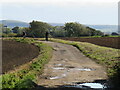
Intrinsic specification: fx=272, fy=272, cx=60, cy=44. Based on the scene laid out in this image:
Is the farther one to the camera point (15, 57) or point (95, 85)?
point (15, 57)

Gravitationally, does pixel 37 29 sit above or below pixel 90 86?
above

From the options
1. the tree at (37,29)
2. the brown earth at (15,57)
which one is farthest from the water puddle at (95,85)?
the tree at (37,29)

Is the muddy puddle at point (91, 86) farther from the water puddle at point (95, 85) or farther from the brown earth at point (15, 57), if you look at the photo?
the brown earth at point (15, 57)

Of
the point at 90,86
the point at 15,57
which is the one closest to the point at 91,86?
the point at 90,86

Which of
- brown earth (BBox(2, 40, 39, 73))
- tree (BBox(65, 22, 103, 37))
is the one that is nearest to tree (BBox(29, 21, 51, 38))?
tree (BBox(65, 22, 103, 37))

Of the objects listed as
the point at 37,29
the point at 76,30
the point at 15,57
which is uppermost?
the point at 37,29

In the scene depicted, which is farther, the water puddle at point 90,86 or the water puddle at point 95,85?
the water puddle at point 95,85

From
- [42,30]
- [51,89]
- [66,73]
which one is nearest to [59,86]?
[51,89]

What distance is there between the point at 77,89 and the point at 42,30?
316ft

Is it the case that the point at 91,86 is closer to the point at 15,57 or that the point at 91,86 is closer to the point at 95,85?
the point at 95,85

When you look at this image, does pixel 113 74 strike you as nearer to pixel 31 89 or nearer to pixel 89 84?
pixel 89 84

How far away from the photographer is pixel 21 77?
13.5 meters

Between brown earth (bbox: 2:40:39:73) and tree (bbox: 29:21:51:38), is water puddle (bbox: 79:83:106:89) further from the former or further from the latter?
tree (bbox: 29:21:51:38)

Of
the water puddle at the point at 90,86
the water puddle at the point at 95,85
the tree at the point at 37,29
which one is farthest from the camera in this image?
the tree at the point at 37,29
